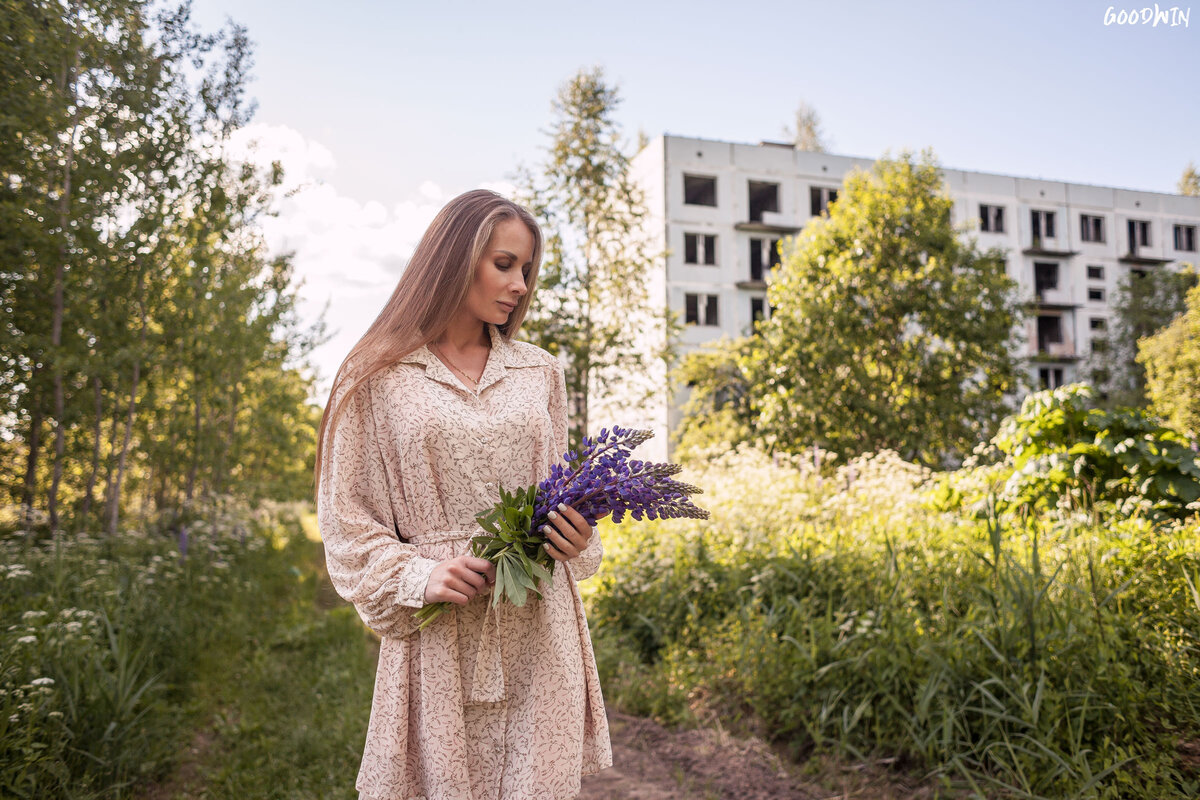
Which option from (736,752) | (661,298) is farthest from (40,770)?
(661,298)

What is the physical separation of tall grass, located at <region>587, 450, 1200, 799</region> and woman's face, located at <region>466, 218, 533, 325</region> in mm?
3027

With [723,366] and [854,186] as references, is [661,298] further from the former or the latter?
[854,186]

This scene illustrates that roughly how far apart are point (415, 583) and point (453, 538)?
0.66 ft

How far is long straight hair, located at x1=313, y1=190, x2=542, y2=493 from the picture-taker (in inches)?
81.3

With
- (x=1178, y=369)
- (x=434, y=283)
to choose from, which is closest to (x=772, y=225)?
(x=1178, y=369)

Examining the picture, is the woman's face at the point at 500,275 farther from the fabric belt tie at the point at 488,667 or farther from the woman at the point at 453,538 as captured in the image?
the fabric belt tie at the point at 488,667

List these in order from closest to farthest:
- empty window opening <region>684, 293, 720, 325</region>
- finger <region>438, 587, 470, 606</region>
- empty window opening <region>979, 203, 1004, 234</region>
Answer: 1. finger <region>438, 587, 470, 606</region>
2. empty window opening <region>684, 293, 720, 325</region>
3. empty window opening <region>979, 203, 1004, 234</region>

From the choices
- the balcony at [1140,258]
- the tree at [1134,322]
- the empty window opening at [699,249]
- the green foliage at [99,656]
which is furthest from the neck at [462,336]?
the balcony at [1140,258]

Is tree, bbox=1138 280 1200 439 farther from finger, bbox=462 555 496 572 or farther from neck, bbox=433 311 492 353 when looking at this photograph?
finger, bbox=462 555 496 572

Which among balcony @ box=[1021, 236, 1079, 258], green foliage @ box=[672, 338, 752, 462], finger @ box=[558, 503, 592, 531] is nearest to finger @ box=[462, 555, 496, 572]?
finger @ box=[558, 503, 592, 531]

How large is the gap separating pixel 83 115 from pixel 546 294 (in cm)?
481

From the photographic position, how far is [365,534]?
1.91m

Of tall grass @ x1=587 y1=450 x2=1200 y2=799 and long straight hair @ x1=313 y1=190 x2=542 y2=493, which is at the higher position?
long straight hair @ x1=313 y1=190 x2=542 y2=493

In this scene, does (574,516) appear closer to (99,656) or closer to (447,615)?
(447,615)
